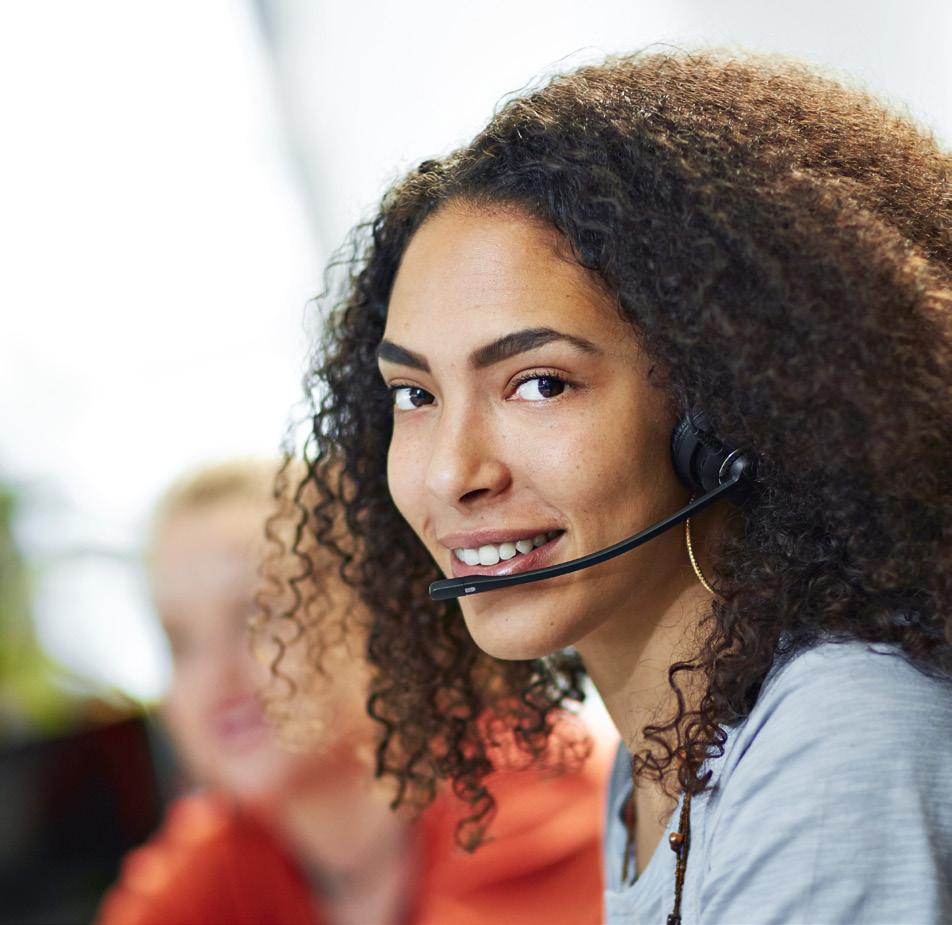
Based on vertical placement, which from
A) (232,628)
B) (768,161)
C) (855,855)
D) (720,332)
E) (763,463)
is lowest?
(232,628)

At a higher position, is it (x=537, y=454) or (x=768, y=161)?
(x=768, y=161)

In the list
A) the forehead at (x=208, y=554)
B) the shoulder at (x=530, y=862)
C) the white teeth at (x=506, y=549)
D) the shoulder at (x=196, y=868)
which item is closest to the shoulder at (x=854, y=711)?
the white teeth at (x=506, y=549)

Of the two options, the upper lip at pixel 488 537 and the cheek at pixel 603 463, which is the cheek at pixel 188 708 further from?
the cheek at pixel 603 463

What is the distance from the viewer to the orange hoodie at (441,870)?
60.7 inches

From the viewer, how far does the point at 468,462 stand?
0.98 meters

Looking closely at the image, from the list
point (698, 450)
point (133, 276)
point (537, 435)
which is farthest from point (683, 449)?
point (133, 276)

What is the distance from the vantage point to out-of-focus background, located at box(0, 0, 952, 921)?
7.54 feet

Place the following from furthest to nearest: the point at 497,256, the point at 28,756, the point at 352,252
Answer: the point at 28,756 < the point at 352,252 < the point at 497,256

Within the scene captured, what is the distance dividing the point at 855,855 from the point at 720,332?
0.39 meters

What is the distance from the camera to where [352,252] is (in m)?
1.30

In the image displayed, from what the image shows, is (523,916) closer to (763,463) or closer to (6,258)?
(763,463)

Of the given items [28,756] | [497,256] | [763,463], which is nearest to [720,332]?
[763,463]

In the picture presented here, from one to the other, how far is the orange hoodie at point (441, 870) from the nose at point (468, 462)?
0.63 m

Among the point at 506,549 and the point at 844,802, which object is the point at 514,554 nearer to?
the point at 506,549
